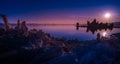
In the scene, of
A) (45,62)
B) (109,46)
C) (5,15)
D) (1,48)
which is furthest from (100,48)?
(5,15)

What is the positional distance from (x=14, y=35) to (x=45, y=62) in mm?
4673

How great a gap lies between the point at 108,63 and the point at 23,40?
21.2 ft

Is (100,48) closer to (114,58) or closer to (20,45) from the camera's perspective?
(114,58)

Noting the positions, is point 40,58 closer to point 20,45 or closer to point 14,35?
point 20,45

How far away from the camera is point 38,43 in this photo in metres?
16.3

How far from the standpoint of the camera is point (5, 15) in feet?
71.9

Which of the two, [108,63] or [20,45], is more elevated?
[20,45]

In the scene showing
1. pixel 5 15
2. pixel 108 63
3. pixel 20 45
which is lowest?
pixel 108 63

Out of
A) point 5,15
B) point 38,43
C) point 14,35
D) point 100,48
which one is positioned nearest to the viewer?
point 100,48

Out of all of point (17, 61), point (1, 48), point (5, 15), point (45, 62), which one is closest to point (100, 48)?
point (45, 62)

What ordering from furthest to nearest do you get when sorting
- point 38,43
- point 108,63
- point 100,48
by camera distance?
1. point 38,43
2. point 100,48
3. point 108,63

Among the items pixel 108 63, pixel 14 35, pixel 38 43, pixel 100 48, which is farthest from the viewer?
pixel 14 35

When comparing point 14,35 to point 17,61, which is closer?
point 17,61

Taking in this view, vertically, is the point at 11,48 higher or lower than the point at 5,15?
lower
